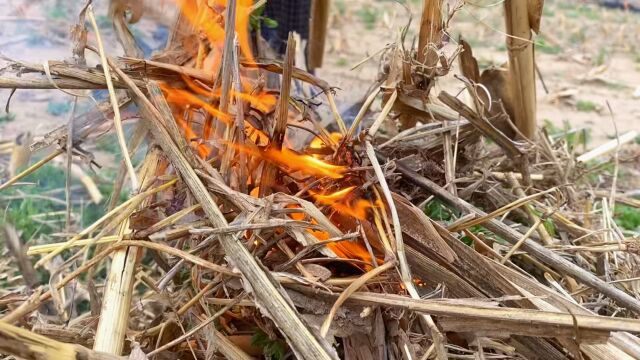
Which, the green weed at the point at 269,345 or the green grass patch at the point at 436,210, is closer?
the green weed at the point at 269,345

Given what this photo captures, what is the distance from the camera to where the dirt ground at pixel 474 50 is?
3.07m

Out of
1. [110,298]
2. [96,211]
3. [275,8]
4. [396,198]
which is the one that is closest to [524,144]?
[396,198]

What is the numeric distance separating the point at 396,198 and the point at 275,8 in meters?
2.30

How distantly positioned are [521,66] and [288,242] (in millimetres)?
1065

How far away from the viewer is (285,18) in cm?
321

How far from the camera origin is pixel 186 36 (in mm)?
1402

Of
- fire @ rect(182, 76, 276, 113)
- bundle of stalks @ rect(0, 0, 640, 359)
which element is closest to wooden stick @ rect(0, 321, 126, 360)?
bundle of stalks @ rect(0, 0, 640, 359)

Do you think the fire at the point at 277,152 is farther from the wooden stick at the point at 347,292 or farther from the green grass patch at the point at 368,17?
the green grass patch at the point at 368,17

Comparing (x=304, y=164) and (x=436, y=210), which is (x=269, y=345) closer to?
(x=304, y=164)

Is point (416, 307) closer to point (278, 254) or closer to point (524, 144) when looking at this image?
point (278, 254)

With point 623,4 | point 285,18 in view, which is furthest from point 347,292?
point 623,4

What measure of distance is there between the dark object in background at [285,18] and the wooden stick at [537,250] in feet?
6.42

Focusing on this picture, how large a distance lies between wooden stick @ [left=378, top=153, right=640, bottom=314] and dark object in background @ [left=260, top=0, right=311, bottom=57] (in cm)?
196

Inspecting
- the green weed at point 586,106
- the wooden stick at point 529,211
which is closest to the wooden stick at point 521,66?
the wooden stick at point 529,211
